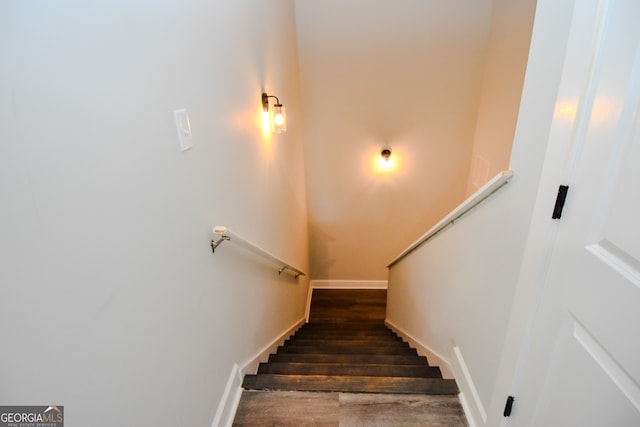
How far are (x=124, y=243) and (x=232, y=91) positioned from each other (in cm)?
94

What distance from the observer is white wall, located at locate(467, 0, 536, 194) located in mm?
2682

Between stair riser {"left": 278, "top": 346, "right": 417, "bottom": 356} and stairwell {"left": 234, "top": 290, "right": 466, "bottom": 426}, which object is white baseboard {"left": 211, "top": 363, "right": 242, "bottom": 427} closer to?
stairwell {"left": 234, "top": 290, "right": 466, "bottom": 426}

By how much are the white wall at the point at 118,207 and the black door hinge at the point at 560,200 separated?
1073mm

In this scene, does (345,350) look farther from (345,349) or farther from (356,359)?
(356,359)

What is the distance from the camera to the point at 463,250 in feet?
5.17

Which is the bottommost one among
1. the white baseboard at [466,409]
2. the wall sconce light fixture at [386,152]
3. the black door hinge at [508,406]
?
the white baseboard at [466,409]

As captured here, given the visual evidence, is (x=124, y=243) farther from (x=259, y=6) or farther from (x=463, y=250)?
(x=259, y=6)

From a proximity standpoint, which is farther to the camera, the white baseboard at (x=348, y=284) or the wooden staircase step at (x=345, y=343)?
the white baseboard at (x=348, y=284)

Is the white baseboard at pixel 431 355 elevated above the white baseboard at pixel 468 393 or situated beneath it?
situated beneath

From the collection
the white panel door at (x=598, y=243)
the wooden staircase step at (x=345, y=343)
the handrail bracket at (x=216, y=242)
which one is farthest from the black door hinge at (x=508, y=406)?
the wooden staircase step at (x=345, y=343)

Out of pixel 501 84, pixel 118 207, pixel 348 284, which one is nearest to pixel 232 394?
pixel 118 207

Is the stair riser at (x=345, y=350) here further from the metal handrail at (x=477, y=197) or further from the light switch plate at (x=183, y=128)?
the light switch plate at (x=183, y=128)

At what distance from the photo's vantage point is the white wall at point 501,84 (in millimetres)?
2682

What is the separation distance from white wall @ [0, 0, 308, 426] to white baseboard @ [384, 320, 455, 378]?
107 centimetres
